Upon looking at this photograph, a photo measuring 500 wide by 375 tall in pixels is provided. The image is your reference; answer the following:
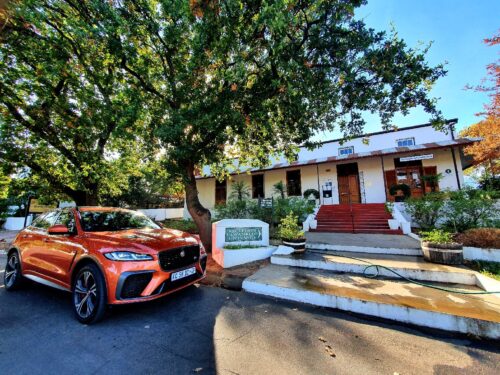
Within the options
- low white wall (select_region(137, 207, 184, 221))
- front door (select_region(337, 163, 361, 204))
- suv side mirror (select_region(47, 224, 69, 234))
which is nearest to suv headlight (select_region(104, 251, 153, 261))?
suv side mirror (select_region(47, 224, 69, 234))

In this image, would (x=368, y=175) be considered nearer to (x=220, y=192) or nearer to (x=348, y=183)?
(x=348, y=183)

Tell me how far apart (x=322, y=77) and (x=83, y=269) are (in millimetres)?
7294

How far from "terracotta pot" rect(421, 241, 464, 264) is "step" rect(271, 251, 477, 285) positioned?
0.71ft

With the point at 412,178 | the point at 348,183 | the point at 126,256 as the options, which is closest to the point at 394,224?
the point at 348,183

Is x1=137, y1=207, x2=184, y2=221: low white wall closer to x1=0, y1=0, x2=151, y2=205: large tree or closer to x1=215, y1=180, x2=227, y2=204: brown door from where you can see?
x1=215, y1=180, x2=227, y2=204: brown door

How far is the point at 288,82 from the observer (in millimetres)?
5789

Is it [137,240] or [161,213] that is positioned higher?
[161,213]

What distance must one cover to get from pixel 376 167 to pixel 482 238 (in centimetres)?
821

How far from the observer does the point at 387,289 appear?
12.8 feet

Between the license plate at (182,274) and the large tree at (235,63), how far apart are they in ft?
11.6

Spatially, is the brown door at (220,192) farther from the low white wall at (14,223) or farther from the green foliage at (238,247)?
the low white wall at (14,223)

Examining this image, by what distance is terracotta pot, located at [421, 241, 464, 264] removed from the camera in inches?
192

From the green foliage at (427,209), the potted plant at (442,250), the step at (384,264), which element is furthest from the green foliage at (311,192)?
the potted plant at (442,250)

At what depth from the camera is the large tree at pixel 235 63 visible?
5441mm
